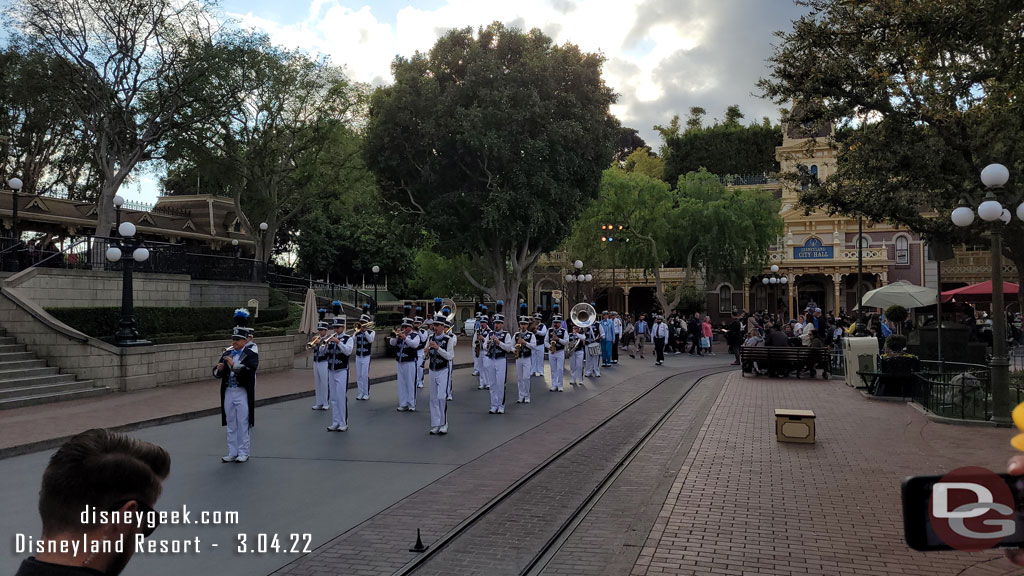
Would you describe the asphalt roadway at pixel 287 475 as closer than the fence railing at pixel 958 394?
Yes

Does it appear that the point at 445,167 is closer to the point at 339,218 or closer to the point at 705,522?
the point at 705,522

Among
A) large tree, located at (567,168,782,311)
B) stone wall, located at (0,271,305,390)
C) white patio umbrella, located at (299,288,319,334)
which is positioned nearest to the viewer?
stone wall, located at (0,271,305,390)

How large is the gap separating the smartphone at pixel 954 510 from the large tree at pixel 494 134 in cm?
2467

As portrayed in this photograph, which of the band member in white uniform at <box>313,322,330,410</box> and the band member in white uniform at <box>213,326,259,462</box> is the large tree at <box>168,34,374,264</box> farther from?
the band member in white uniform at <box>213,326,259,462</box>

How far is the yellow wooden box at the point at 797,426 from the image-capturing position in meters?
10.6

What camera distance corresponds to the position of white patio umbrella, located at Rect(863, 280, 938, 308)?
2350 centimetres

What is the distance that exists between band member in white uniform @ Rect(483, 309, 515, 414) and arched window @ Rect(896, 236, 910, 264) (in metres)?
41.5

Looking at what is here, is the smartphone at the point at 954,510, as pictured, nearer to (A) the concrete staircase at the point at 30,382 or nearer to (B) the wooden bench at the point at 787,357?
(A) the concrete staircase at the point at 30,382

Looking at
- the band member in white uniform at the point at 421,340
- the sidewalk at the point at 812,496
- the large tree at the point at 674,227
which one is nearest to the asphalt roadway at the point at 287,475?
the band member in white uniform at the point at 421,340

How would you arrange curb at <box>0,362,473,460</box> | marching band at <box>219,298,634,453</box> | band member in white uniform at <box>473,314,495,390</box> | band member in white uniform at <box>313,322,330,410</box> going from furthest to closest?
1. band member in white uniform at <box>473,314,495,390</box>
2. band member in white uniform at <box>313,322,330,410</box>
3. curb at <box>0,362,473,460</box>
4. marching band at <box>219,298,634,453</box>

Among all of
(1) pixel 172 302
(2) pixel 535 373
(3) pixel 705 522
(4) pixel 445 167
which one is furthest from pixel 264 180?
(3) pixel 705 522

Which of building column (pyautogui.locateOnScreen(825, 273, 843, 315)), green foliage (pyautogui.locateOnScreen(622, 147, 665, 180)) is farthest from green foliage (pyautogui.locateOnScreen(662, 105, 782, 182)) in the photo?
building column (pyautogui.locateOnScreen(825, 273, 843, 315))

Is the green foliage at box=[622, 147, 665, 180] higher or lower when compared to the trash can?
higher

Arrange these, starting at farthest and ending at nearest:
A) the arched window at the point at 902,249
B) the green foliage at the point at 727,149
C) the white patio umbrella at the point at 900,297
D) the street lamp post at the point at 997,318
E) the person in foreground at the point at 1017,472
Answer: the green foliage at the point at 727,149, the arched window at the point at 902,249, the white patio umbrella at the point at 900,297, the street lamp post at the point at 997,318, the person in foreground at the point at 1017,472
